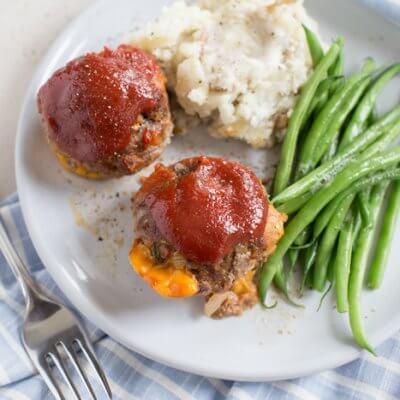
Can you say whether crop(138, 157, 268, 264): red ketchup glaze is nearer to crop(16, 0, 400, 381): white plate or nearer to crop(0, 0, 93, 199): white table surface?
crop(16, 0, 400, 381): white plate

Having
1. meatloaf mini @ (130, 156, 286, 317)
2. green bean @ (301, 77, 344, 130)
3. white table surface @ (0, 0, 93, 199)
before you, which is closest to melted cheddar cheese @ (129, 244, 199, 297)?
meatloaf mini @ (130, 156, 286, 317)

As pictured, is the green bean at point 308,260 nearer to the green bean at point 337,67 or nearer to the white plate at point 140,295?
the white plate at point 140,295

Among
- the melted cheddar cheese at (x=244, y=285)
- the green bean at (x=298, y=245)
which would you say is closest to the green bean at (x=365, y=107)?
the green bean at (x=298, y=245)

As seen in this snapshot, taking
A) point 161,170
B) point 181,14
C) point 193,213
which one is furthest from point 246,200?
point 181,14

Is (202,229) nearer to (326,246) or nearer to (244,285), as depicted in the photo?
(244,285)

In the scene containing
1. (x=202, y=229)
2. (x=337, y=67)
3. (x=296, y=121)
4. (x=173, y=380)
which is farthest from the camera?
(x=337, y=67)

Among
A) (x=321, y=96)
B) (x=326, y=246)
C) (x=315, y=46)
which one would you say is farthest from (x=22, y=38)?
(x=326, y=246)

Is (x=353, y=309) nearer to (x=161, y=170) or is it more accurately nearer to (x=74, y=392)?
(x=161, y=170)
